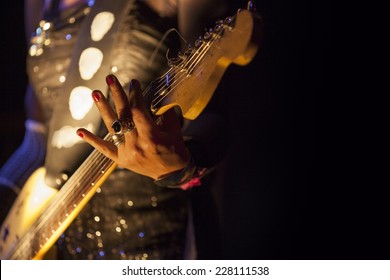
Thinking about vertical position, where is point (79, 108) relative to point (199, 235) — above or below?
above

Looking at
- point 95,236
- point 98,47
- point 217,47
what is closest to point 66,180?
point 95,236

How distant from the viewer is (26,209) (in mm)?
1197

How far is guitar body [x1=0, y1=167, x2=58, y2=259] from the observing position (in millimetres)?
1174

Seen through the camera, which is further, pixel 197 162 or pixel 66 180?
pixel 66 180

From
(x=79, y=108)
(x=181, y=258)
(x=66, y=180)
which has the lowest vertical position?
(x=181, y=258)

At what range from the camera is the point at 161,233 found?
1.08 metres

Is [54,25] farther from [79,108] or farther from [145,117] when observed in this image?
[145,117]

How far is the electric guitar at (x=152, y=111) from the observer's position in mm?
872

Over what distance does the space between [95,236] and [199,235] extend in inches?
7.5

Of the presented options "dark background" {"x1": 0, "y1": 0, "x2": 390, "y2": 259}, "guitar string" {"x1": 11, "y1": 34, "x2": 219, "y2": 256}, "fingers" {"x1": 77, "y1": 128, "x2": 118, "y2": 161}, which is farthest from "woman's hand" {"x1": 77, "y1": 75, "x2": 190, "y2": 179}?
"dark background" {"x1": 0, "y1": 0, "x2": 390, "y2": 259}

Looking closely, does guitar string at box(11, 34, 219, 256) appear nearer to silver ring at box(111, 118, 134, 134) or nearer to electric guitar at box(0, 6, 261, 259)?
electric guitar at box(0, 6, 261, 259)

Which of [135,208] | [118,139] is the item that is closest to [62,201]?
Answer: [135,208]

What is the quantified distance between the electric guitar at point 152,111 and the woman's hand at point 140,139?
0.05m

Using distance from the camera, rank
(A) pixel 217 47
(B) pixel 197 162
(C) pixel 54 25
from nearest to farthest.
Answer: (A) pixel 217 47 → (B) pixel 197 162 → (C) pixel 54 25
